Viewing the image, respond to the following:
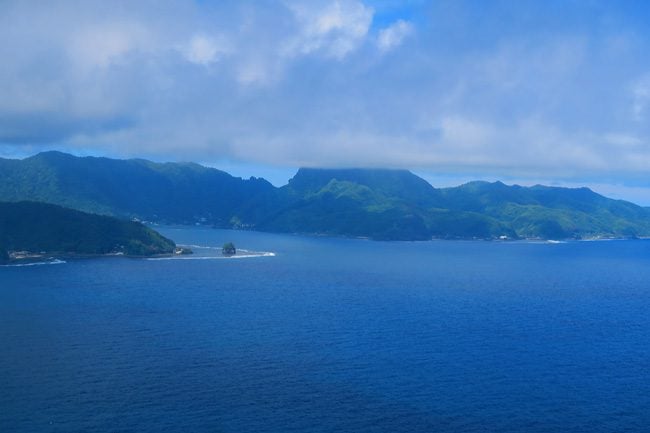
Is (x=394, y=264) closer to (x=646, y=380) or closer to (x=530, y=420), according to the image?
(x=646, y=380)

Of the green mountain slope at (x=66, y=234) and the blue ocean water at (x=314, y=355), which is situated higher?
the green mountain slope at (x=66, y=234)

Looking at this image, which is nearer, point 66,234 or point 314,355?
point 314,355

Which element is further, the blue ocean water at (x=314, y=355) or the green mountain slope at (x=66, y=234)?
the green mountain slope at (x=66, y=234)

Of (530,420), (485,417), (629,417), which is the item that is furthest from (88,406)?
(629,417)

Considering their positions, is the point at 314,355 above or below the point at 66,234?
below
